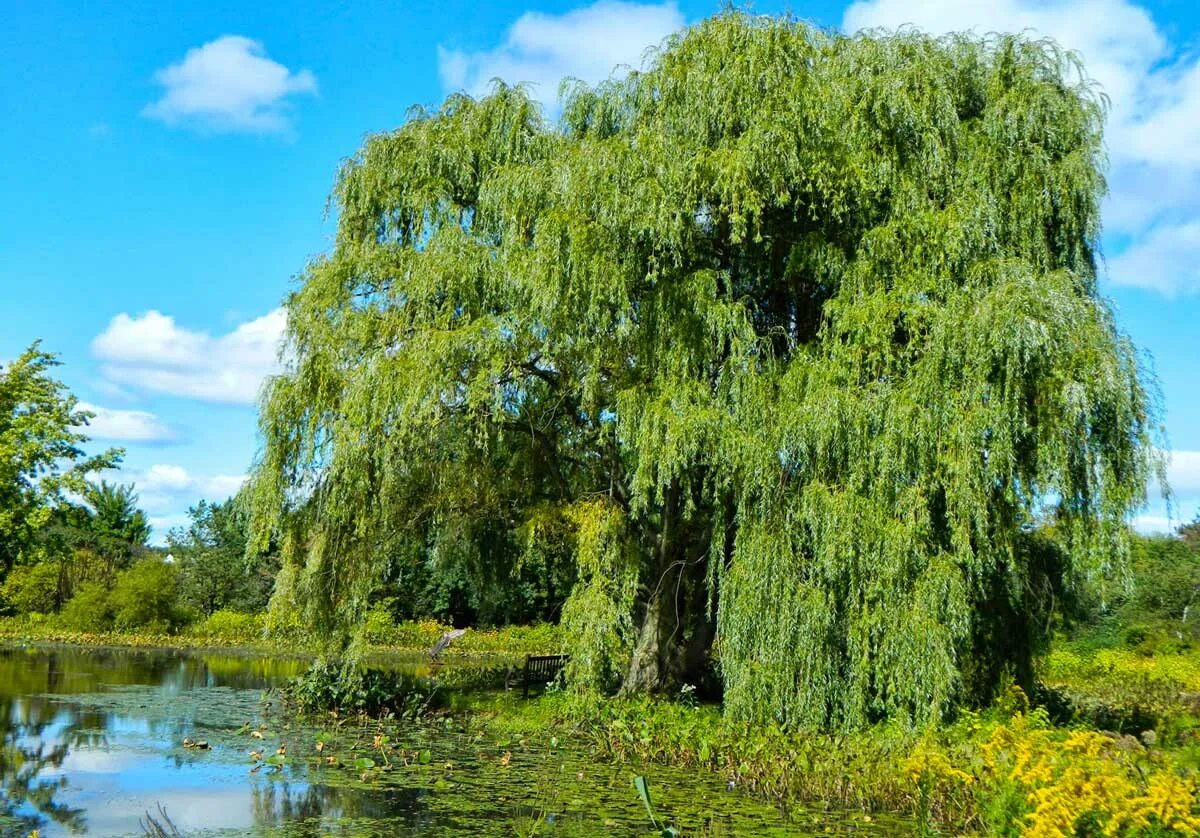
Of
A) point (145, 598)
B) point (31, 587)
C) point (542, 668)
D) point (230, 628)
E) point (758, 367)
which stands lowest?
point (230, 628)

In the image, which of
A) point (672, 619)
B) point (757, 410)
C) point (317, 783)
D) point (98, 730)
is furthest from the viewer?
point (672, 619)

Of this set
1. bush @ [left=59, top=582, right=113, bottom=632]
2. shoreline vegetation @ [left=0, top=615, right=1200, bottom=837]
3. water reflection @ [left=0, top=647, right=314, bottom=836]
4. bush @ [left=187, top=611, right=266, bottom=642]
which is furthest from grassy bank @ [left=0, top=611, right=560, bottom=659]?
shoreline vegetation @ [left=0, top=615, right=1200, bottom=837]

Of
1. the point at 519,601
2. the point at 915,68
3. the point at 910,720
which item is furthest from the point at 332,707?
the point at 519,601

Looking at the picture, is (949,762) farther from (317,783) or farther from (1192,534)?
(1192,534)

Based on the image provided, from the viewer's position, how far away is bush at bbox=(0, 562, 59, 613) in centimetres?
3800

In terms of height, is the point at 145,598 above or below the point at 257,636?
above

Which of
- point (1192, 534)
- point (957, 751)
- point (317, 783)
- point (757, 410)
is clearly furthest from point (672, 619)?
point (1192, 534)

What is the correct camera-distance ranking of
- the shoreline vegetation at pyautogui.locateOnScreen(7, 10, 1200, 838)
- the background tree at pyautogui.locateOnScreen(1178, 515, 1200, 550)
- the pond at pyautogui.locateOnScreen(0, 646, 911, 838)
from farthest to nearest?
the background tree at pyautogui.locateOnScreen(1178, 515, 1200, 550), the shoreline vegetation at pyautogui.locateOnScreen(7, 10, 1200, 838), the pond at pyautogui.locateOnScreen(0, 646, 911, 838)

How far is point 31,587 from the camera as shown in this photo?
38469 mm

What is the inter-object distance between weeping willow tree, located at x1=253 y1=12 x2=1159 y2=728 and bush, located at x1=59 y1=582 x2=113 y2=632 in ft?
77.5

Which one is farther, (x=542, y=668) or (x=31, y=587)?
(x=31, y=587)

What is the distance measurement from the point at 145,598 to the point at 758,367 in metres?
29.1

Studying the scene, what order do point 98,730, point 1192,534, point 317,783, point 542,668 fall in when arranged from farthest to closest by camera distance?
point 1192,534 < point 542,668 < point 98,730 < point 317,783

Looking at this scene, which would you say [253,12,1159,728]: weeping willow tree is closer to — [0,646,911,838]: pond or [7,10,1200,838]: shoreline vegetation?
[7,10,1200,838]: shoreline vegetation
